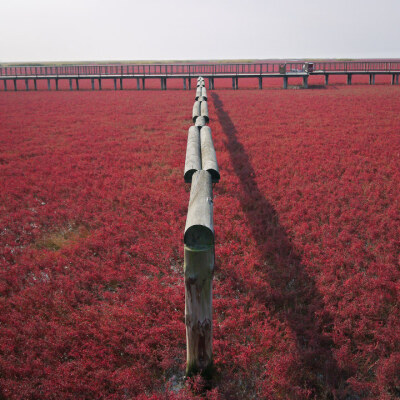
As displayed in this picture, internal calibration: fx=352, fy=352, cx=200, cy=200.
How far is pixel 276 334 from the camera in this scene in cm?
384

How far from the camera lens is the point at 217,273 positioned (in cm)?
503

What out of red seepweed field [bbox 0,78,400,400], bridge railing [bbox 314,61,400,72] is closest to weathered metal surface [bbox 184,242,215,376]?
red seepweed field [bbox 0,78,400,400]

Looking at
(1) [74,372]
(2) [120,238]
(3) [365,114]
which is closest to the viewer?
(1) [74,372]

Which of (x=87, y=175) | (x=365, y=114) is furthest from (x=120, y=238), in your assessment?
(x=365, y=114)

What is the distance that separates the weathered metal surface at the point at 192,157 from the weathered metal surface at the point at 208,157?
0.33 feet

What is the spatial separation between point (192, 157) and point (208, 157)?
0.30m

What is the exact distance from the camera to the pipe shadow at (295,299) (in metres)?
3.32

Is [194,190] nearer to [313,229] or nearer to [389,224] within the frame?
[313,229]

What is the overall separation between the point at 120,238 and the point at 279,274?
→ 269 centimetres

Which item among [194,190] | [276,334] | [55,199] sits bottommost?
[276,334]

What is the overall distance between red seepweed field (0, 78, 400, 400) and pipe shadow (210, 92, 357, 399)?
2 centimetres

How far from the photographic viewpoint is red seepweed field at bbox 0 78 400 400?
11.0 ft

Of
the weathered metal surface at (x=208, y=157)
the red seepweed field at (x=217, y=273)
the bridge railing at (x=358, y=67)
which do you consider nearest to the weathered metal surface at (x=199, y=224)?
the red seepweed field at (x=217, y=273)

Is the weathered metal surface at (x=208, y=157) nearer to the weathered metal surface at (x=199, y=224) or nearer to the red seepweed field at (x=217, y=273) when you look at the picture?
the red seepweed field at (x=217, y=273)
